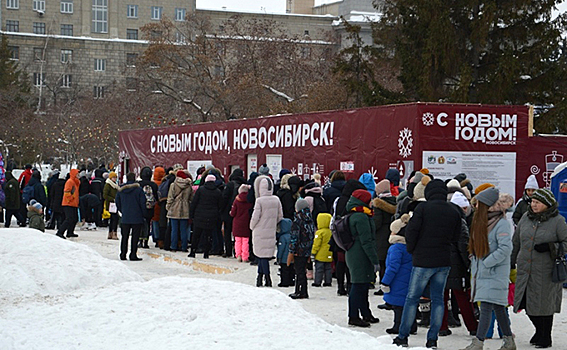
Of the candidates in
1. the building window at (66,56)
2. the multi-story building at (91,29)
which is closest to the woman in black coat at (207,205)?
the multi-story building at (91,29)

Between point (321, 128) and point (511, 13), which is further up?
point (511, 13)

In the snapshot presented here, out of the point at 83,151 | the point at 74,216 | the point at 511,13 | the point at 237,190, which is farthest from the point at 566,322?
the point at 83,151

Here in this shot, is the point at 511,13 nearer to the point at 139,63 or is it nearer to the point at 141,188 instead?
the point at 141,188

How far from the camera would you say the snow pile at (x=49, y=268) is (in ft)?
43.2

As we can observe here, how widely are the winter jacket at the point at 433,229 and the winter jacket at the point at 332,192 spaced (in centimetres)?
573

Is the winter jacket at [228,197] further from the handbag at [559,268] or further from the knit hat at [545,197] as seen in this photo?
the handbag at [559,268]

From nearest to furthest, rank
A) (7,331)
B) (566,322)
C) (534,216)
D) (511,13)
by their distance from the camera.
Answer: (7,331) → (534,216) → (566,322) → (511,13)

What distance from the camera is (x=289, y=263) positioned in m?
14.7

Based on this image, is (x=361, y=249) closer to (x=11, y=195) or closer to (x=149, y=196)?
(x=149, y=196)

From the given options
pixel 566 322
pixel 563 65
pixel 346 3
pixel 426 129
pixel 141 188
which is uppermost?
pixel 346 3

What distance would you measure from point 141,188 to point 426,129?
20.4ft

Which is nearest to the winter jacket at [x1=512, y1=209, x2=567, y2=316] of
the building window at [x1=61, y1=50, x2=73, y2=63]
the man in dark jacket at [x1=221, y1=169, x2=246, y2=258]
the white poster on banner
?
the white poster on banner

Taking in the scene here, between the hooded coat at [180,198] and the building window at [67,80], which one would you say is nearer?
the hooded coat at [180,198]

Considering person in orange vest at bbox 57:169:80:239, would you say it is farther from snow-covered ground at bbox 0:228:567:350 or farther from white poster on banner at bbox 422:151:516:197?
white poster on banner at bbox 422:151:516:197
